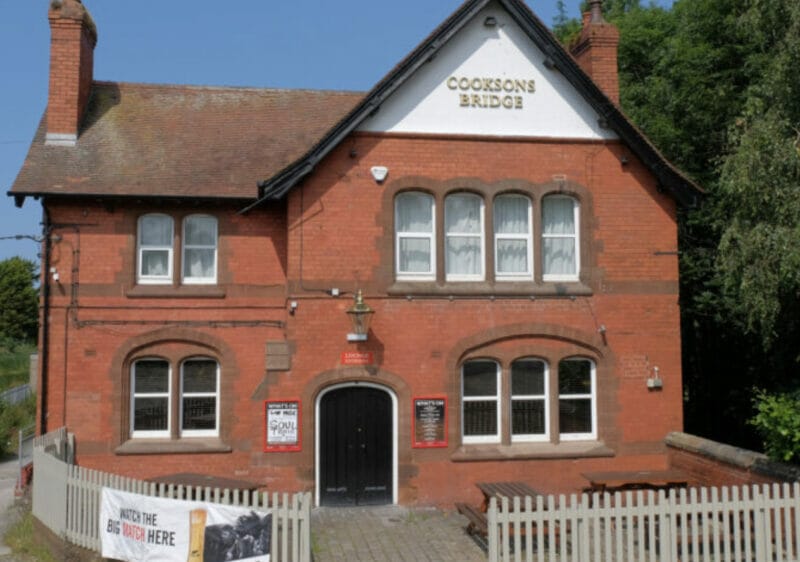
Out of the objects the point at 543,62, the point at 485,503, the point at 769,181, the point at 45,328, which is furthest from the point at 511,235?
the point at 45,328

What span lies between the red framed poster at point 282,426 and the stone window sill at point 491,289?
2.97 metres

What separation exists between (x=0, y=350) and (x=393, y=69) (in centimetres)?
5605

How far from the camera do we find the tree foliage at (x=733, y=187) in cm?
1321

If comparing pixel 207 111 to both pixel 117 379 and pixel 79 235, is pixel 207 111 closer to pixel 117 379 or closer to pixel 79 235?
pixel 79 235

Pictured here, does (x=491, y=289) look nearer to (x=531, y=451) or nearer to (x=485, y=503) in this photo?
(x=531, y=451)

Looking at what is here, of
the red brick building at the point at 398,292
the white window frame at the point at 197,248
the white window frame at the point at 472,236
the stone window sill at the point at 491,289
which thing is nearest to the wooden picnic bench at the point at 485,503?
the red brick building at the point at 398,292

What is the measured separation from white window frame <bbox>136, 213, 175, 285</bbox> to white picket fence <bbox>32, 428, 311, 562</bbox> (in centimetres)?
390

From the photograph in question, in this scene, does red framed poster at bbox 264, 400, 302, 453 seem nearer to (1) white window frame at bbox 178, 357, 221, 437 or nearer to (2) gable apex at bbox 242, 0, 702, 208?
(1) white window frame at bbox 178, 357, 221, 437

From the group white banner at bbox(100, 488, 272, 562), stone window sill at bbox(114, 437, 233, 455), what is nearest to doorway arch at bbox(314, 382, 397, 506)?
stone window sill at bbox(114, 437, 233, 455)

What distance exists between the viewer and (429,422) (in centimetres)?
1485

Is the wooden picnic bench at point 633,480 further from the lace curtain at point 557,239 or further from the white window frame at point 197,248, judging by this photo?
the white window frame at point 197,248

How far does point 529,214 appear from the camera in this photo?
1580 cm

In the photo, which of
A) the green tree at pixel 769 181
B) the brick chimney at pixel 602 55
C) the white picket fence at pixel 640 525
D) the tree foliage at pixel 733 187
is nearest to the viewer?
the white picket fence at pixel 640 525

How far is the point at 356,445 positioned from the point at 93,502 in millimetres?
5360
